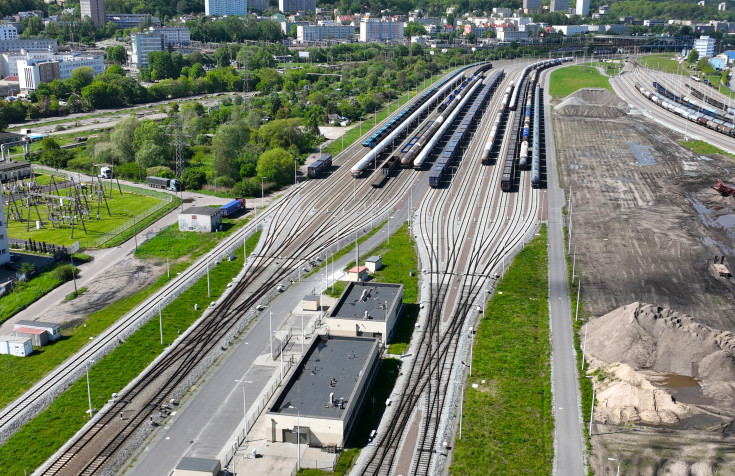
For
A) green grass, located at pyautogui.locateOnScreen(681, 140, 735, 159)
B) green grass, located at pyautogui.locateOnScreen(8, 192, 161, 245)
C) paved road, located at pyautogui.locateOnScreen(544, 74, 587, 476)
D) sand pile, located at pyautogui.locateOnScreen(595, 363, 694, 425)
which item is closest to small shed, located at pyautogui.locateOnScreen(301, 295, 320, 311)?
paved road, located at pyautogui.locateOnScreen(544, 74, 587, 476)

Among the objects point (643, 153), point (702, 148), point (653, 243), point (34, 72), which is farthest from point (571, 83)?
point (34, 72)

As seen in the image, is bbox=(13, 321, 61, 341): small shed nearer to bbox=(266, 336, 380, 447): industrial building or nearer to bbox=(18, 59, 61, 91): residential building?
bbox=(266, 336, 380, 447): industrial building

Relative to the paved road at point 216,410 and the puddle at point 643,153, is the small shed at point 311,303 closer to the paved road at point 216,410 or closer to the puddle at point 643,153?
the paved road at point 216,410

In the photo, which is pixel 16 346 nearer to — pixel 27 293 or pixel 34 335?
pixel 34 335

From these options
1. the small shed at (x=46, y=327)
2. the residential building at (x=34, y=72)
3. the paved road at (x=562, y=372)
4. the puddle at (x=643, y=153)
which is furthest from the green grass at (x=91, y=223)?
the residential building at (x=34, y=72)

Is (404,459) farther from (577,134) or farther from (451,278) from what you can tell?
(577,134)
